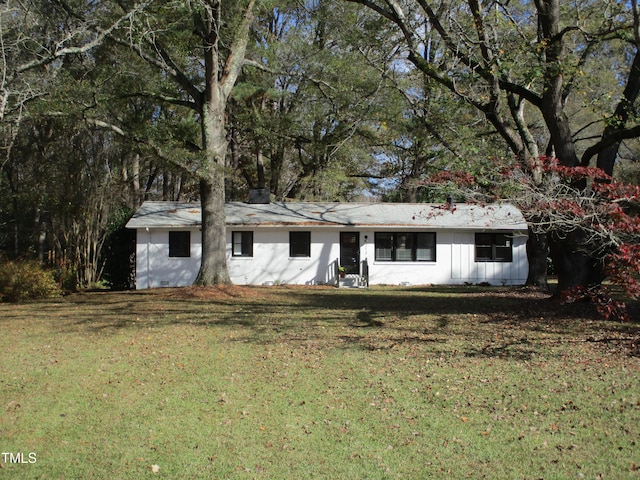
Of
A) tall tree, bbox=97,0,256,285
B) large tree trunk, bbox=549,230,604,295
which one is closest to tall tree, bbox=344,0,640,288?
large tree trunk, bbox=549,230,604,295

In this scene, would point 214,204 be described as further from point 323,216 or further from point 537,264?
point 537,264

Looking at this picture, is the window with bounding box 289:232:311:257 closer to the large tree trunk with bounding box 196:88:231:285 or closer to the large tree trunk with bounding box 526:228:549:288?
the large tree trunk with bounding box 196:88:231:285

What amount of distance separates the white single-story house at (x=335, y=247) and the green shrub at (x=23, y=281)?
4.69 m

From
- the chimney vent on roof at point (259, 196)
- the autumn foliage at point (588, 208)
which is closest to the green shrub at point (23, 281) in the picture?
the chimney vent on roof at point (259, 196)

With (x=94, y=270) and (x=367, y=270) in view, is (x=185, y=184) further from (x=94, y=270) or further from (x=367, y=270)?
(x=367, y=270)

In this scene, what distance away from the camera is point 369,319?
1209 cm

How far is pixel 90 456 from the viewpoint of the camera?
475 cm

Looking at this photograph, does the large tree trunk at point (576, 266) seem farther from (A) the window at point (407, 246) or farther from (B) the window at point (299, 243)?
(B) the window at point (299, 243)

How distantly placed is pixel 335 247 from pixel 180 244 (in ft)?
21.5

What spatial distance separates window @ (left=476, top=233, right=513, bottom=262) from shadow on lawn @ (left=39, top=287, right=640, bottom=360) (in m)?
6.40

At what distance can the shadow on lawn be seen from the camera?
9.39m

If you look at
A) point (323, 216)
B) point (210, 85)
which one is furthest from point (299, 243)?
point (210, 85)

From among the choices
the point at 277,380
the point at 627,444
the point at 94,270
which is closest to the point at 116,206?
the point at 94,270

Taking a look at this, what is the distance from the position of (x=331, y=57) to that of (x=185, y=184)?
20.4m
